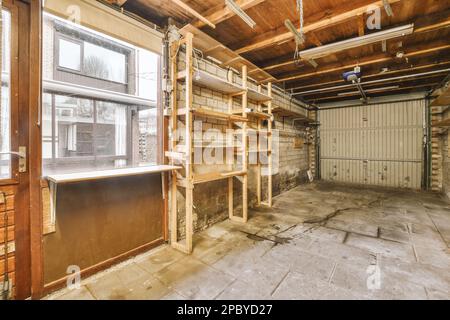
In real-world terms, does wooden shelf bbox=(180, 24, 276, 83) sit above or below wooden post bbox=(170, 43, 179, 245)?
above

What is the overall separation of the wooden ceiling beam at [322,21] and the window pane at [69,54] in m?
2.46

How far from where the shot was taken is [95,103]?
3.04 metres

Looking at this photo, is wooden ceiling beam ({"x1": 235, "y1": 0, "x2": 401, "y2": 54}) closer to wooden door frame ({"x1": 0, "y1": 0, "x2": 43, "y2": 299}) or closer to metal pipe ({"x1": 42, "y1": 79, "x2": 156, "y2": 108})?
metal pipe ({"x1": 42, "y1": 79, "x2": 156, "y2": 108})

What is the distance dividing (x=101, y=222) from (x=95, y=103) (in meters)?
1.81

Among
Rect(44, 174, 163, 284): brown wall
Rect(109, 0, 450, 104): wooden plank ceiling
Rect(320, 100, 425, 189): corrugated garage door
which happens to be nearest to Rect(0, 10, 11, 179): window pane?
Rect(44, 174, 163, 284): brown wall

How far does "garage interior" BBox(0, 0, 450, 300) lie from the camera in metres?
1.71

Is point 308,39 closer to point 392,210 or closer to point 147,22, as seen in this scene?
point 147,22

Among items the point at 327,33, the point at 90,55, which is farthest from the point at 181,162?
the point at 327,33

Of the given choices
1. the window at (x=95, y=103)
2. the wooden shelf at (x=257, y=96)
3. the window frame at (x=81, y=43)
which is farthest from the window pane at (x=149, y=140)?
the wooden shelf at (x=257, y=96)

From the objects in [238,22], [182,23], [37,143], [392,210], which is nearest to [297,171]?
[392,210]

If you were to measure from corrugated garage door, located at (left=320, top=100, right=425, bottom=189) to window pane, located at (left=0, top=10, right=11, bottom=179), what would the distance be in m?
8.05

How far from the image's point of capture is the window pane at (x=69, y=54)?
8.93 feet

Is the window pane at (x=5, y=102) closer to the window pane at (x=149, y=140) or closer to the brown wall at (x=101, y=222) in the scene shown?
the brown wall at (x=101, y=222)

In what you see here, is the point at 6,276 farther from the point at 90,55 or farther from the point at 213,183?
the point at 90,55
